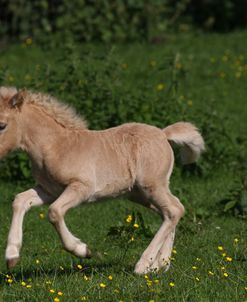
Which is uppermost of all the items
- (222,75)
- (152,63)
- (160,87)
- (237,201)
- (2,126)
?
(2,126)

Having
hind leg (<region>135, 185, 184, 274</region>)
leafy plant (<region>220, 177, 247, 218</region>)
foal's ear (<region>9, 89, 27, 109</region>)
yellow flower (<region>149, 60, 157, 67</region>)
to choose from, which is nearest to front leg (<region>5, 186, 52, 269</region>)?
foal's ear (<region>9, 89, 27, 109</region>)

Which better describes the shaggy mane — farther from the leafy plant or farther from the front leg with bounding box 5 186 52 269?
the leafy plant

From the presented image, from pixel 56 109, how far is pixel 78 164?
52 cm

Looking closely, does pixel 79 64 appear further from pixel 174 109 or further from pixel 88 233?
pixel 88 233

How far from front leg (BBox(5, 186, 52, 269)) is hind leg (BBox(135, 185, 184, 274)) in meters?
0.90

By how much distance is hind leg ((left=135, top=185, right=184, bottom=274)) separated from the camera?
755 centimetres

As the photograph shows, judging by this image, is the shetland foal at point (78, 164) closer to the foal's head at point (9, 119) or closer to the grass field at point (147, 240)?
the foal's head at point (9, 119)

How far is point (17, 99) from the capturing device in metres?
7.21

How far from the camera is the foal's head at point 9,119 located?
7.22 metres

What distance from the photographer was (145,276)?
6.87 meters

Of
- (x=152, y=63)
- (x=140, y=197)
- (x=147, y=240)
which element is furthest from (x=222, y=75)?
(x=140, y=197)

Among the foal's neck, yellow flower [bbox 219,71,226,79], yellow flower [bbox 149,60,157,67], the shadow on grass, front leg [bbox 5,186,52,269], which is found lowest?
yellow flower [bbox 219,71,226,79]

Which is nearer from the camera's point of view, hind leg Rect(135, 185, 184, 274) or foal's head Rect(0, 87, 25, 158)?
foal's head Rect(0, 87, 25, 158)

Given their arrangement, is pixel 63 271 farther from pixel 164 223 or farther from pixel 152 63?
pixel 152 63
